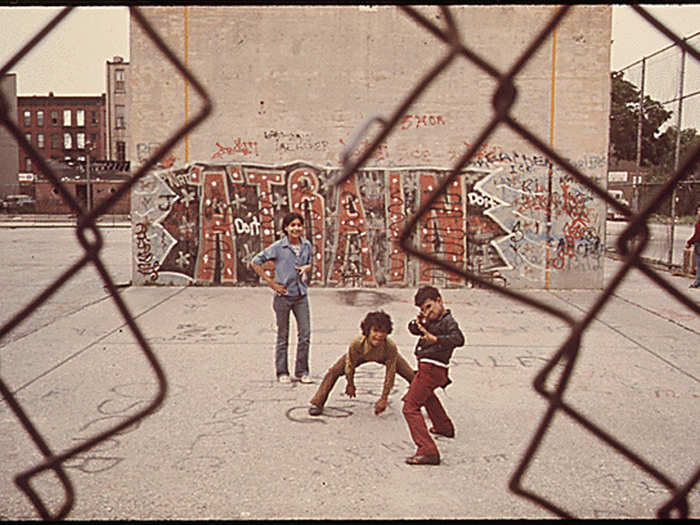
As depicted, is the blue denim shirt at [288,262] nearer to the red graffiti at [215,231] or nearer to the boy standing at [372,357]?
the boy standing at [372,357]

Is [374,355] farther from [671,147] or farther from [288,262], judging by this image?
[671,147]

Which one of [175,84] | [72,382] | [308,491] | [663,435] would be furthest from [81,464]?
[175,84]

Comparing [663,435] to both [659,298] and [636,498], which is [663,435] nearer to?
[636,498]

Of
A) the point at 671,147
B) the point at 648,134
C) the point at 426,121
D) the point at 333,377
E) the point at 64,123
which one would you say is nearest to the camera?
the point at 333,377

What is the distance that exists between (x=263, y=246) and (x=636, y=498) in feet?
30.0

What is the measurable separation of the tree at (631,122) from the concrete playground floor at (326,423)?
8512mm

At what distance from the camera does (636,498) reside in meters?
3.83

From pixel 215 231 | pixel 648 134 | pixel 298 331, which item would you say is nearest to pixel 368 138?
pixel 215 231

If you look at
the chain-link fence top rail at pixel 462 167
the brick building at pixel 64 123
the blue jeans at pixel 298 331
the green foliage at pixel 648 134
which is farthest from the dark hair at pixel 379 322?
the brick building at pixel 64 123

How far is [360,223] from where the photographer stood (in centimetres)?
1226

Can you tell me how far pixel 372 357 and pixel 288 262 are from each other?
135 centimetres

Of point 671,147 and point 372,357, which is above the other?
point 671,147

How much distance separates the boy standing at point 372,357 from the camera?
16.3 feet

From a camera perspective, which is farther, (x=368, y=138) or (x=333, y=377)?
(x=368, y=138)
